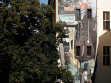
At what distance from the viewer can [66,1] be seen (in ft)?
48.8

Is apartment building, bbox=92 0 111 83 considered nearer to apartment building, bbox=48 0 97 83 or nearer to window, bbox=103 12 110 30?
window, bbox=103 12 110 30

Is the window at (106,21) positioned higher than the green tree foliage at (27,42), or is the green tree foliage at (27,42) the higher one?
the window at (106,21)

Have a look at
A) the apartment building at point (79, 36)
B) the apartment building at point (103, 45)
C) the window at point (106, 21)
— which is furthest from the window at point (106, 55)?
the window at point (106, 21)

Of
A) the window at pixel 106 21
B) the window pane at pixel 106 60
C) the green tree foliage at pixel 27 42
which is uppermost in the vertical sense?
the window at pixel 106 21

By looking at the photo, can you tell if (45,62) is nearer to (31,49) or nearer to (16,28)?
(31,49)

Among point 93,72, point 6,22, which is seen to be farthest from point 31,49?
point 93,72

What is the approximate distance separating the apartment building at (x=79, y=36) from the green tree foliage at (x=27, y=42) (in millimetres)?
4159

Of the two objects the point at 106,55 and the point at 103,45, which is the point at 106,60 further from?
the point at 103,45

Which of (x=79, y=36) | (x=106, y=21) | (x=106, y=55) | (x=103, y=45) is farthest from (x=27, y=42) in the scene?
(x=106, y=21)

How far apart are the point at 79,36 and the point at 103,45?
2611 millimetres

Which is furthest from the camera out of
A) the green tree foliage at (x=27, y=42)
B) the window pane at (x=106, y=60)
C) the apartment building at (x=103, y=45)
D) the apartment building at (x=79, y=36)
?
the window pane at (x=106, y=60)

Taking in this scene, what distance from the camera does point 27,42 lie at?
32.3 feet

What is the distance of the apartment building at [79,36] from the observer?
585 inches

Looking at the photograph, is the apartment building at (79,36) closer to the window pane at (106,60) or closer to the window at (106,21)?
the window at (106,21)
